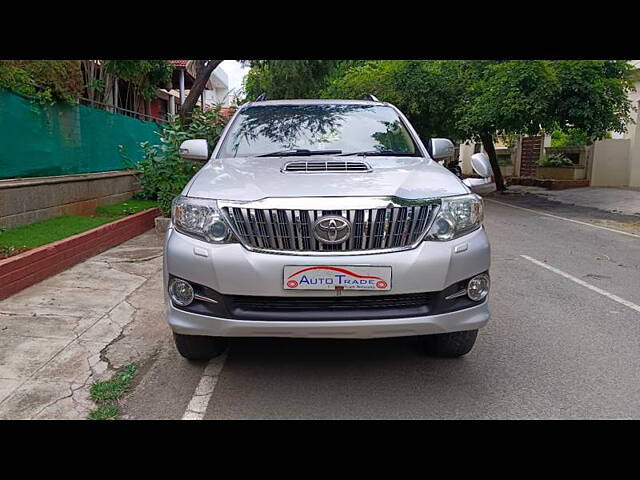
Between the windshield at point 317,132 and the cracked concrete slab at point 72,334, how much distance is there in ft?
5.60

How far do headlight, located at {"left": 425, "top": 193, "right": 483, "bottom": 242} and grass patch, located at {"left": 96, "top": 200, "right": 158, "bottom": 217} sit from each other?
7.19 metres

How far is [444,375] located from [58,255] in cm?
451

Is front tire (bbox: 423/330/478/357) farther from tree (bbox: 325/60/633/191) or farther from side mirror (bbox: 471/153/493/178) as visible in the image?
tree (bbox: 325/60/633/191)

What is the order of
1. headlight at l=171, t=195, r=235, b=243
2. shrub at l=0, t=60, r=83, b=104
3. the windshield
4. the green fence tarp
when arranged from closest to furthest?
headlight at l=171, t=195, r=235, b=243, the windshield, the green fence tarp, shrub at l=0, t=60, r=83, b=104

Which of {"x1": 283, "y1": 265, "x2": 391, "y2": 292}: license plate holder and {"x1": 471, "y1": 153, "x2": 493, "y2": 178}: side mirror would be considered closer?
{"x1": 283, "y1": 265, "x2": 391, "y2": 292}: license plate holder

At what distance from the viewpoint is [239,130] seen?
184 inches

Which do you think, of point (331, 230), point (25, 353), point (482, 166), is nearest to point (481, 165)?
point (482, 166)

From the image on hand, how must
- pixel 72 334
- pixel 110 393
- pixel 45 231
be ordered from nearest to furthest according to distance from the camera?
pixel 110 393 < pixel 72 334 < pixel 45 231

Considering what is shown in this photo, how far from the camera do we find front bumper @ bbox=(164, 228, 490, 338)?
3061 millimetres

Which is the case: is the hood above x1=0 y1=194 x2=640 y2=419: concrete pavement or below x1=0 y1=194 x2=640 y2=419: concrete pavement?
above

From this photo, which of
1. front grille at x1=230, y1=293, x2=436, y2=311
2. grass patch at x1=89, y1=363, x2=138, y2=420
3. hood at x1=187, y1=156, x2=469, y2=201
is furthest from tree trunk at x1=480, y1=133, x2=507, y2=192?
grass patch at x1=89, y1=363, x2=138, y2=420

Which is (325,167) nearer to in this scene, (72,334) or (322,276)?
(322,276)

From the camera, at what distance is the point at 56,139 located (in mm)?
8406
